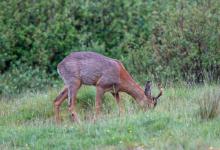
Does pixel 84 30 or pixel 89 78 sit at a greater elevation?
pixel 84 30

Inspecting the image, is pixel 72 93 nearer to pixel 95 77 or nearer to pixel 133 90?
pixel 95 77

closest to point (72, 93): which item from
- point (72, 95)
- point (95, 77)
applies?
point (72, 95)

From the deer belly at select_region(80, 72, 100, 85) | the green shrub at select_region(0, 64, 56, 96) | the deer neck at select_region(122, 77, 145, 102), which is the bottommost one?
the green shrub at select_region(0, 64, 56, 96)

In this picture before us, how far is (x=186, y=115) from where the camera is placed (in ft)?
39.3

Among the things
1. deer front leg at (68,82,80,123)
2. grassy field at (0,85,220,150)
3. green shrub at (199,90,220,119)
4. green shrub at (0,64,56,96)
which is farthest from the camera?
green shrub at (0,64,56,96)

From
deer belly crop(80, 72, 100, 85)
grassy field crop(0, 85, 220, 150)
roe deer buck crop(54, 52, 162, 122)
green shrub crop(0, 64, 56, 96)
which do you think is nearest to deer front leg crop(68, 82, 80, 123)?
roe deer buck crop(54, 52, 162, 122)

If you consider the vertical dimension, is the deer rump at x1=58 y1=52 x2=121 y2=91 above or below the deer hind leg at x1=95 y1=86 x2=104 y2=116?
above

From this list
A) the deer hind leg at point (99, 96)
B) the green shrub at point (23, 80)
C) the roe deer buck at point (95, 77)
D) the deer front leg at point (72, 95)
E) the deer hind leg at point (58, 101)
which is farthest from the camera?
the green shrub at point (23, 80)

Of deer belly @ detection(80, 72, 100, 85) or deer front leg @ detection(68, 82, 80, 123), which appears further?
deer belly @ detection(80, 72, 100, 85)

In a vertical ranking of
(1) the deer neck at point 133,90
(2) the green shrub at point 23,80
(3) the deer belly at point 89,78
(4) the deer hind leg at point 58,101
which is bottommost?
(2) the green shrub at point 23,80

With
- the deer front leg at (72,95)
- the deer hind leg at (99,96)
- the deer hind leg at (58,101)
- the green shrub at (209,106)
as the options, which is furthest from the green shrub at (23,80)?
the green shrub at (209,106)

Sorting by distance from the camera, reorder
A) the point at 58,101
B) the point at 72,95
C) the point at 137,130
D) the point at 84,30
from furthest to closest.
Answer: the point at 84,30
the point at 58,101
the point at 72,95
the point at 137,130

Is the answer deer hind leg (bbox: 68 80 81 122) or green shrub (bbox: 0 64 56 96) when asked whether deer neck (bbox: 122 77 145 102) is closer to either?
deer hind leg (bbox: 68 80 81 122)

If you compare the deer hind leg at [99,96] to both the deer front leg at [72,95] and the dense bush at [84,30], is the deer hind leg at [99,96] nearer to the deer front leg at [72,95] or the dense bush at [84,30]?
the deer front leg at [72,95]
